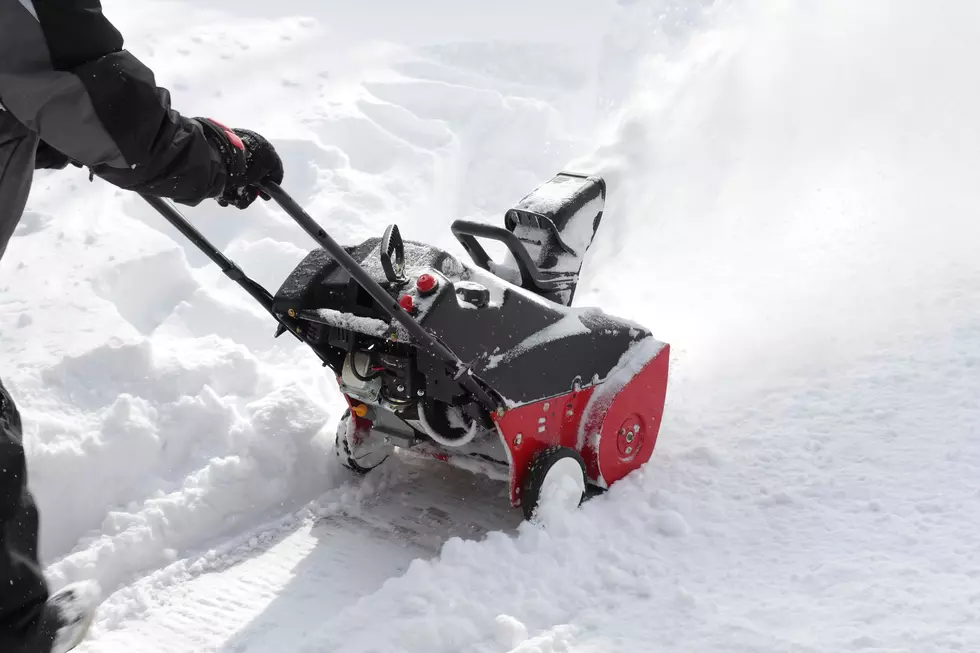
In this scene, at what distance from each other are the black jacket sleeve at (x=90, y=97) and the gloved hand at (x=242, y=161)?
142 mm

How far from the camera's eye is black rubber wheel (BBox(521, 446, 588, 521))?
10.6 feet

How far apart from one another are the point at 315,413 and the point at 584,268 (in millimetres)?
2595

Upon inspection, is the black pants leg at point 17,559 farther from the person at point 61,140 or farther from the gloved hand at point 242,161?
the gloved hand at point 242,161

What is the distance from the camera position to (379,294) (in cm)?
288

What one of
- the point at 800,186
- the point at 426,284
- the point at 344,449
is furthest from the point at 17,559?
the point at 800,186

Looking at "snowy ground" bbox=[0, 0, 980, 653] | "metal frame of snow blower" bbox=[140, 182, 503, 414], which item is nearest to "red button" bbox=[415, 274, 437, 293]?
"metal frame of snow blower" bbox=[140, 182, 503, 414]

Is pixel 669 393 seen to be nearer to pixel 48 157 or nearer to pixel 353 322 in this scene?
pixel 353 322

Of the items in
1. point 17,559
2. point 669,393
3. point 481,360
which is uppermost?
point 481,360

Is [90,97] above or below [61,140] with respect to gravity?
above

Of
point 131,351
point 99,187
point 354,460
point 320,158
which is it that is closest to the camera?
point 354,460

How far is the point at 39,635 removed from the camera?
2.09 metres

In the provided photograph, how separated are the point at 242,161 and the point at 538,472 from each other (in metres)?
1.57

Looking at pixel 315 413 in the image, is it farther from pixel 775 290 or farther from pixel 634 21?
pixel 634 21

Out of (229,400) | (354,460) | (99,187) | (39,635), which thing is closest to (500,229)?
(354,460)
